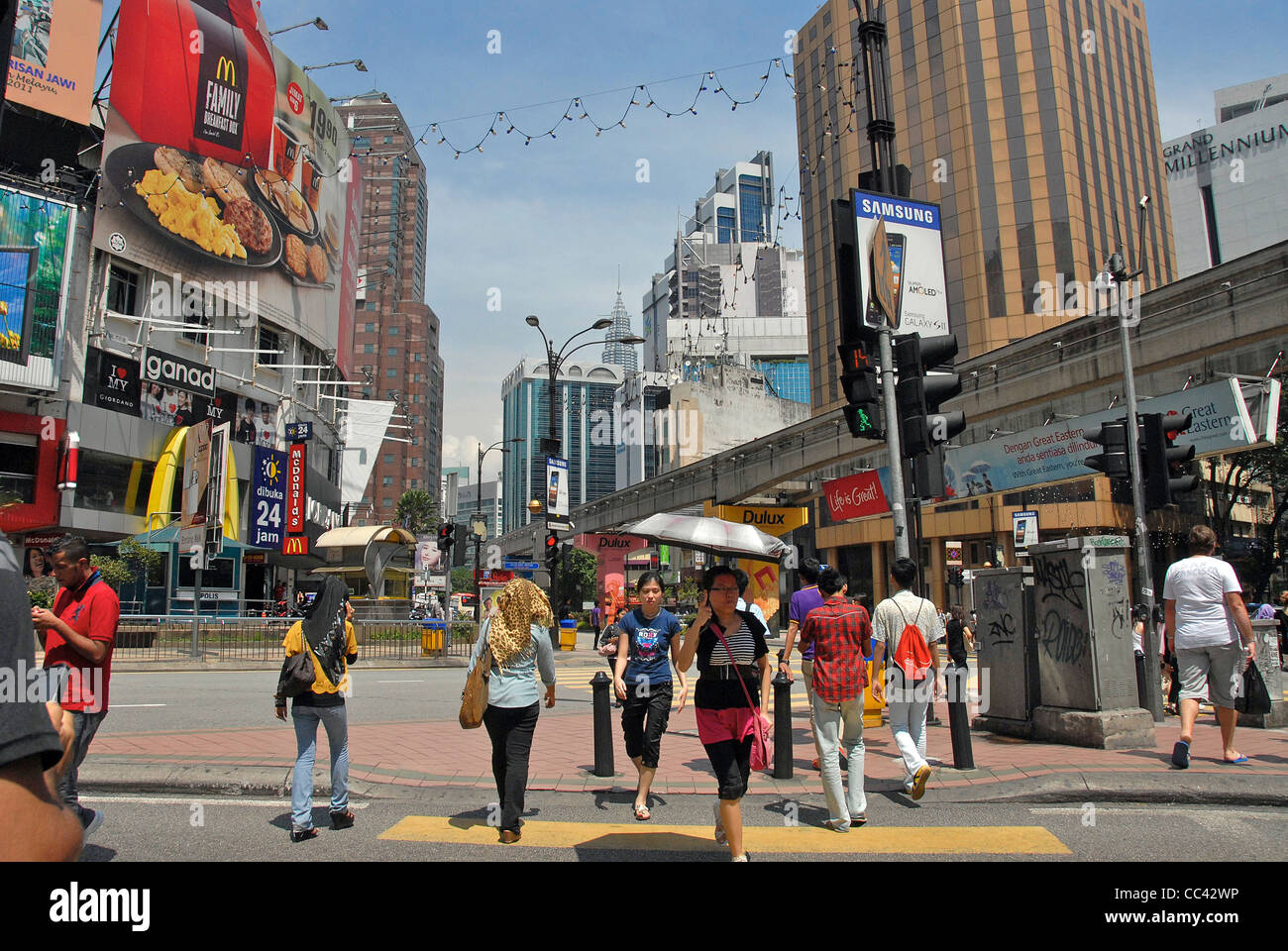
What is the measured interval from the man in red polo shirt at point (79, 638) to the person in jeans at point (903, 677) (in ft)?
17.3

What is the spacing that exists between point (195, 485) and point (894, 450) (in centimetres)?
2649

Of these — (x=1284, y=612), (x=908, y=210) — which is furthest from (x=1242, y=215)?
(x=908, y=210)

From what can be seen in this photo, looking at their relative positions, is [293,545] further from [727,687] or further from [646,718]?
[727,687]

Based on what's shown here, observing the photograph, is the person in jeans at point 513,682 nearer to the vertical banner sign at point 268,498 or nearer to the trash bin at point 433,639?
the trash bin at point 433,639

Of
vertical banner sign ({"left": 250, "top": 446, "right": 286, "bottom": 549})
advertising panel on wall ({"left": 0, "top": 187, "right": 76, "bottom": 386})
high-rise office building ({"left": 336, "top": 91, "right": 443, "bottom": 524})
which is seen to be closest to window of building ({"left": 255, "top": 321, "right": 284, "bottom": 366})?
vertical banner sign ({"left": 250, "top": 446, "right": 286, "bottom": 549})

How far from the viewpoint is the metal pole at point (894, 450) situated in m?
7.91

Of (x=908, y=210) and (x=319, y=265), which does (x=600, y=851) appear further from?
(x=319, y=265)

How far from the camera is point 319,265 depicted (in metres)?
47.1

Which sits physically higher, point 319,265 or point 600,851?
point 319,265

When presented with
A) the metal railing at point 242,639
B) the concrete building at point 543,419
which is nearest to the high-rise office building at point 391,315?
the concrete building at point 543,419

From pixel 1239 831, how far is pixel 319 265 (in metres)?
49.1

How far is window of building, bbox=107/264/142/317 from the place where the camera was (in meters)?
36.5
